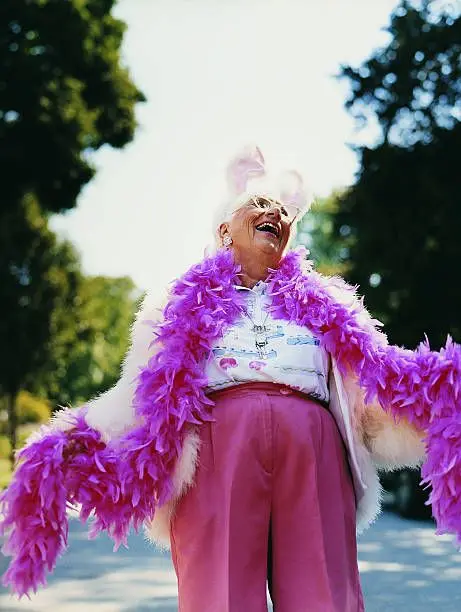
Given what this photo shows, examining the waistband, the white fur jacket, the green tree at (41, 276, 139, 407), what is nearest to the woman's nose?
the white fur jacket

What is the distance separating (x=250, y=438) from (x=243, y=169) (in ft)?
3.78

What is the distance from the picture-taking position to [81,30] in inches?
698

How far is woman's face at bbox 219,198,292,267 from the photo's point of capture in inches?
142

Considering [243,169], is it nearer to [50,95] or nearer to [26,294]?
[50,95]

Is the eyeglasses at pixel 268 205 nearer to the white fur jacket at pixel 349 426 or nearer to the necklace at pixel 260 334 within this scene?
the necklace at pixel 260 334

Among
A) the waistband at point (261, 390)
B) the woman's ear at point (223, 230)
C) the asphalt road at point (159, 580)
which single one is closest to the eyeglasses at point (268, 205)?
the woman's ear at point (223, 230)

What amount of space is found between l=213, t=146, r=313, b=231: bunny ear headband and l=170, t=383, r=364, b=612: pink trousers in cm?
80

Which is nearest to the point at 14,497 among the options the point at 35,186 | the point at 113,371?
the point at 35,186

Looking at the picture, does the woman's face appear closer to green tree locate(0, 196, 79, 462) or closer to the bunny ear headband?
the bunny ear headband

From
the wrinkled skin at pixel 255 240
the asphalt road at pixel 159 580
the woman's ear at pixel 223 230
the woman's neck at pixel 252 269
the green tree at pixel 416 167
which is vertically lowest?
the asphalt road at pixel 159 580

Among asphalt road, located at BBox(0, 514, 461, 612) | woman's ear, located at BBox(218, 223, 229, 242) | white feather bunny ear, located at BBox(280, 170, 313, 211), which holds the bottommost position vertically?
asphalt road, located at BBox(0, 514, 461, 612)

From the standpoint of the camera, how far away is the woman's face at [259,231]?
11.8 ft

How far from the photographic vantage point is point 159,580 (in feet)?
24.8

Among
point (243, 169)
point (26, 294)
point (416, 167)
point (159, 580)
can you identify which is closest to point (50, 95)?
point (416, 167)
